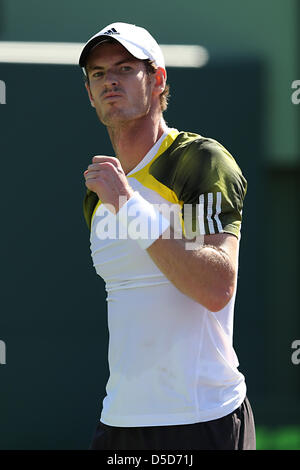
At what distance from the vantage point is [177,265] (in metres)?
2.21

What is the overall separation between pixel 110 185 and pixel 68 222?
402 cm

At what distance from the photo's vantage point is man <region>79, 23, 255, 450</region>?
7.46 feet

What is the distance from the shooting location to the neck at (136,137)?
2.68 metres

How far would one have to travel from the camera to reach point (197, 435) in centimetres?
240

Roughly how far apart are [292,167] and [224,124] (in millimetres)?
1091
